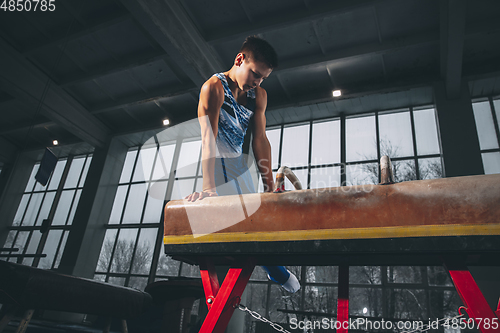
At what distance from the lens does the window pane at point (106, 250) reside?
976cm

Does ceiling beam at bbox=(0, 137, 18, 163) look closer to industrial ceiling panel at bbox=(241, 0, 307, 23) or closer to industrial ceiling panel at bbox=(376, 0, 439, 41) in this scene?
industrial ceiling panel at bbox=(241, 0, 307, 23)

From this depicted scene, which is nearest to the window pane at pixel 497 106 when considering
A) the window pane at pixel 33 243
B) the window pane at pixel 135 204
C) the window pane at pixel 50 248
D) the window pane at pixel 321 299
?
the window pane at pixel 321 299

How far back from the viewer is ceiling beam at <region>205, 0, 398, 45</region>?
574cm

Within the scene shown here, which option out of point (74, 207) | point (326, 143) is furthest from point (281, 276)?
point (74, 207)

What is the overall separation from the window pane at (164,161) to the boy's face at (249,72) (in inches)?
344

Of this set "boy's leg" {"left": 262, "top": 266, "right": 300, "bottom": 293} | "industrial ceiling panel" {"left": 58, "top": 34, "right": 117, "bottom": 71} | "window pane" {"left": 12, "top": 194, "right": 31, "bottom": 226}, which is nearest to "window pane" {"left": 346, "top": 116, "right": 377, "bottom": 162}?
"boy's leg" {"left": 262, "top": 266, "right": 300, "bottom": 293}

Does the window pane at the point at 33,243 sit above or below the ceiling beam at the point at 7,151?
below

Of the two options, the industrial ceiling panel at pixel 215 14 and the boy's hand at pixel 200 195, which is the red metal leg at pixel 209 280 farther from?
the industrial ceiling panel at pixel 215 14

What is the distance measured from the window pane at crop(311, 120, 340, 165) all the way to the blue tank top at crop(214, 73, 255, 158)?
6.49 meters

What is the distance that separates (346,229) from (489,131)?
8088 millimetres

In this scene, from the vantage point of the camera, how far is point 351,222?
1254 millimetres

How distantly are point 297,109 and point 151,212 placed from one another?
5590 mm

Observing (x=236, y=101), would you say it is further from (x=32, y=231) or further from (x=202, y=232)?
(x=32, y=231)

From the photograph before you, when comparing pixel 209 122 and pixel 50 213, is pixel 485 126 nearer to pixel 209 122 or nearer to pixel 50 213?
pixel 209 122
